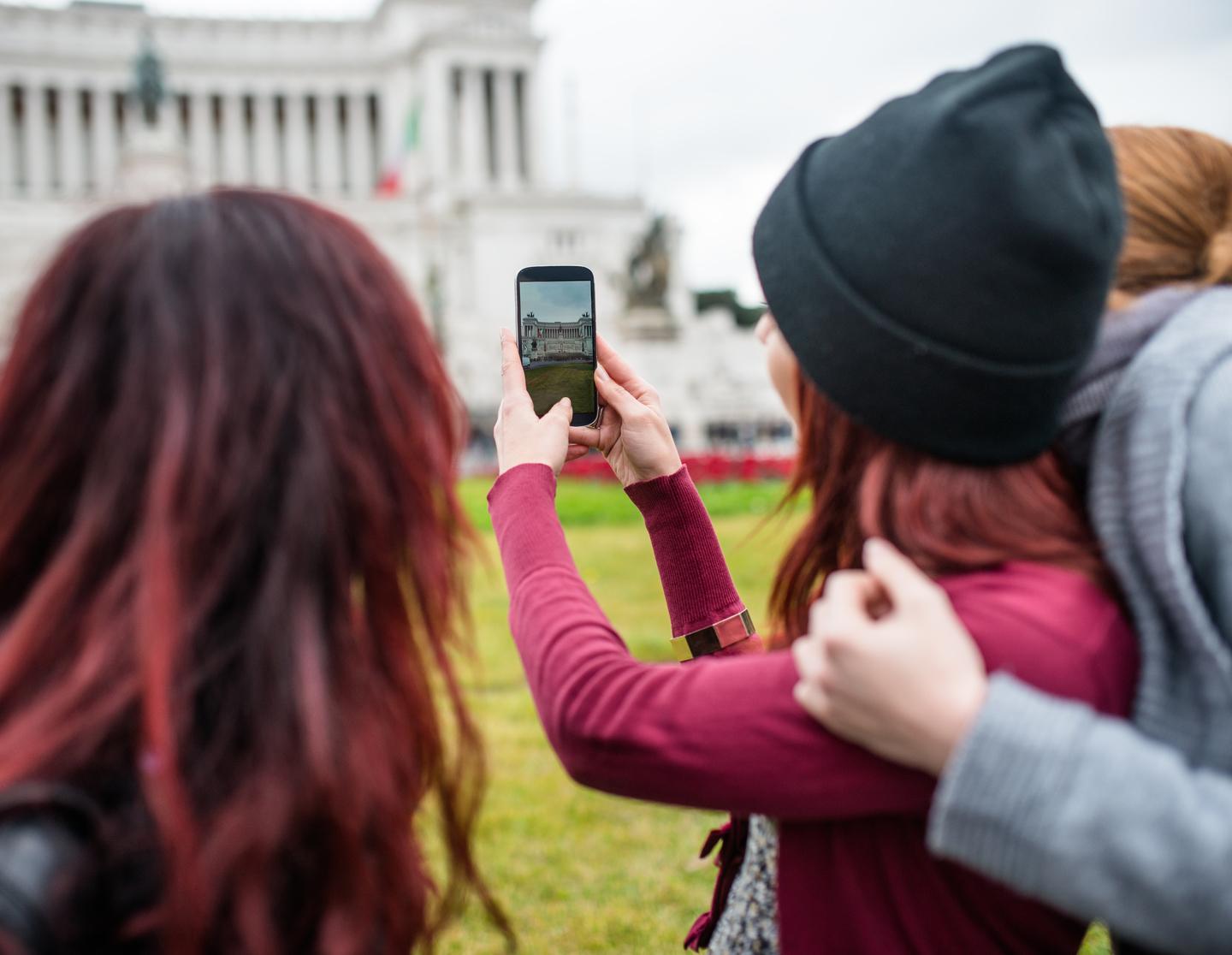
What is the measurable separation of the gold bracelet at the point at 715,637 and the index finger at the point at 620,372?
0.35 meters

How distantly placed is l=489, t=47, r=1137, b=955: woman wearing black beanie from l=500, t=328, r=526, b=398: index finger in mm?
351

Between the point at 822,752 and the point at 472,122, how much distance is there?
45.4 m

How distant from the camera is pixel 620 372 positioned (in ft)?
5.53

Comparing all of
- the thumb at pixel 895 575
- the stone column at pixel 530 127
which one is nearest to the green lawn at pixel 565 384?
the thumb at pixel 895 575

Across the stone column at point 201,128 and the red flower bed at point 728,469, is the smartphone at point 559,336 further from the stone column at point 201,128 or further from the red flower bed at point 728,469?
the stone column at point 201,128

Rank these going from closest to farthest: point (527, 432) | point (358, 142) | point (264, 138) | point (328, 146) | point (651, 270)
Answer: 1. point (527, 432)
2. point (651, 270)
3. point (264, 138)
4. point (358, 142)
5. point (328, 146)

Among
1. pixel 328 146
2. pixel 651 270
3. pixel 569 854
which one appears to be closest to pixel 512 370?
pixel 569 854

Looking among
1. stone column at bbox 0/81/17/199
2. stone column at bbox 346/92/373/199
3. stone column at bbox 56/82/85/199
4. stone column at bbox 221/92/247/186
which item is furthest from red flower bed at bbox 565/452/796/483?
stone column at bbox 0/81/17/199

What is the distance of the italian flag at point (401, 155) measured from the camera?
124 feet

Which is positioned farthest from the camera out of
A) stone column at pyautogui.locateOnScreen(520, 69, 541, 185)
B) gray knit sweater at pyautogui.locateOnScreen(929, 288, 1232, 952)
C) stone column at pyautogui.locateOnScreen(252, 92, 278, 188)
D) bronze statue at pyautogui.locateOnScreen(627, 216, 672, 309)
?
stone column at pyautogui.locateOnScreen(252, 92, 278, 188)

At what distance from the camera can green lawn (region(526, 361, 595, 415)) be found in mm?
1530

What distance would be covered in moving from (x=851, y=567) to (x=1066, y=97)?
0.51 metres

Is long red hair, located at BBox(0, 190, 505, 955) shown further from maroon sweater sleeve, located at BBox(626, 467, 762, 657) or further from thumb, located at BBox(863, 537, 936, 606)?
maroon sweater sleeve, located at BBox(626, 467, 762, 657)

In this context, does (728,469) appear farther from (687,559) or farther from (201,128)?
(201,128)
